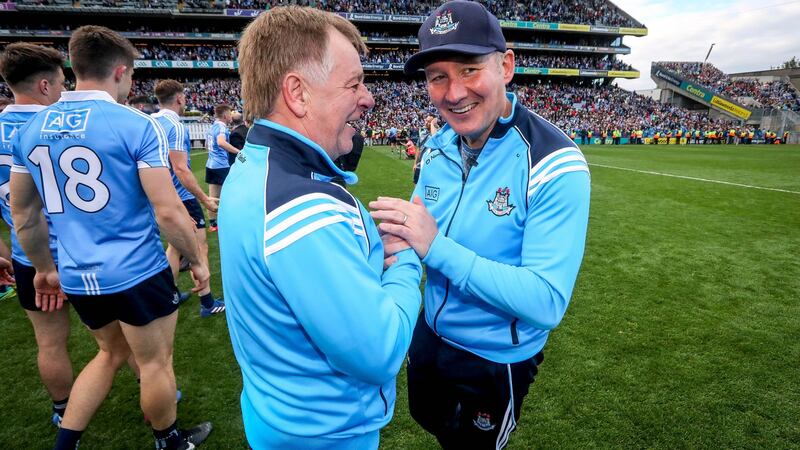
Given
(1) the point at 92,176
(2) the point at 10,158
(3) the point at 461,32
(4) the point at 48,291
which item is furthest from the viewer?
(2) the point at 10,158

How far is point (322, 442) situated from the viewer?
1.38 meters

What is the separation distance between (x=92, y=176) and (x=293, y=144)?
1.89m

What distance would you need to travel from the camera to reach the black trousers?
1.92 meters

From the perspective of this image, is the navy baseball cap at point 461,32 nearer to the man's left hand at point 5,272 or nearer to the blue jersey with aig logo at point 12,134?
the blue jersey with aig logo at point 12,134

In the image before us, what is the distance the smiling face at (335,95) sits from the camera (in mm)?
1312

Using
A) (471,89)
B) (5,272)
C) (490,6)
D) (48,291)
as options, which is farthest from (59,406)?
(490,6)

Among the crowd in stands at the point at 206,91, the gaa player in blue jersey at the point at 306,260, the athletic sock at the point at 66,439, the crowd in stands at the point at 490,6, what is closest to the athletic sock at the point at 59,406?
the athletic sock at the point at 66,439

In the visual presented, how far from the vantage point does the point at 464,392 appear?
2.00 metres

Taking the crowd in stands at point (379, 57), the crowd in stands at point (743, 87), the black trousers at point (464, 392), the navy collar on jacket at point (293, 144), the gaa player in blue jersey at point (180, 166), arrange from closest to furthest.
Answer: the navy collar on jacket at point (293, 144), the black trousers at point (464, 392), the gaa player in blue jersey at point (180, 166), the crowd in stands at point (379, 57), the crowd in stands at point (743, 87)

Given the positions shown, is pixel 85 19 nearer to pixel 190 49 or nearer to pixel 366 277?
pixel 190 49

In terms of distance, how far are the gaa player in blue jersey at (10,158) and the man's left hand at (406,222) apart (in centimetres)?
294

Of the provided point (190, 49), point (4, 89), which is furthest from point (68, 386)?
point (190, 49)

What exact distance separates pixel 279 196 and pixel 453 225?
959 millimetres

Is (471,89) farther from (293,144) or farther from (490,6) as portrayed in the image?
(490,6)
